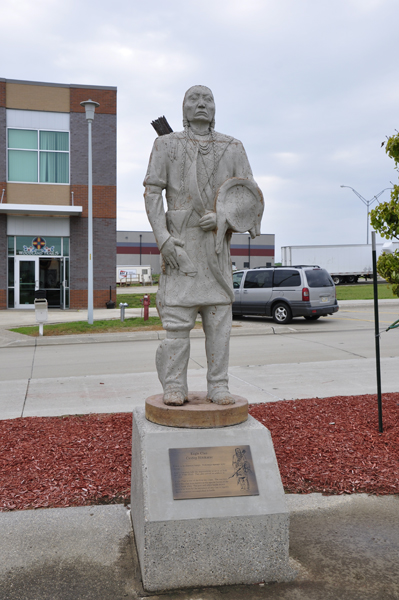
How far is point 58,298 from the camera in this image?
23859 millimetres

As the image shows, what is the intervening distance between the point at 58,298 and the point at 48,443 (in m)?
19.3

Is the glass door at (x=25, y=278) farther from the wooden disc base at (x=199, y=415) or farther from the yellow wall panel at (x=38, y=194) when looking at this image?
the wooden disc base at (x=199, y=415)

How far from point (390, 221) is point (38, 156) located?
2026cm

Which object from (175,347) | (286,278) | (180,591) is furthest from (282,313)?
(180,591)

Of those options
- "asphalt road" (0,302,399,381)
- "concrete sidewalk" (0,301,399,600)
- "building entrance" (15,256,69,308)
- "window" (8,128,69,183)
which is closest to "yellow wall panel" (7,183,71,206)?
"window" (8,128,69,183)

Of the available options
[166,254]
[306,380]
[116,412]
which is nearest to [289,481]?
[166,254]

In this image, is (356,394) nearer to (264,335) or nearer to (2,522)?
(2,522)

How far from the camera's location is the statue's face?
4.06m

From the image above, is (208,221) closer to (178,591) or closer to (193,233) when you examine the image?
(193,233)

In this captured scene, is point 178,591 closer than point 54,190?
Yes

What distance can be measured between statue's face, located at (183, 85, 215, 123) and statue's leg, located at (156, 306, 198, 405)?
1.42 m

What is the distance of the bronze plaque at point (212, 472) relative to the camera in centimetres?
326

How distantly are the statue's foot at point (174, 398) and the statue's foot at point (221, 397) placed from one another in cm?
24

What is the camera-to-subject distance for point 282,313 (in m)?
17.7
